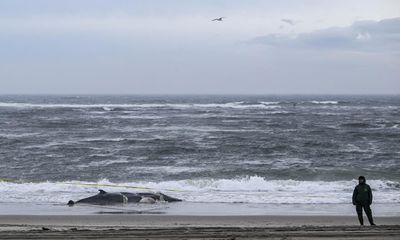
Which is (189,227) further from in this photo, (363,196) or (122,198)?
(122,198)

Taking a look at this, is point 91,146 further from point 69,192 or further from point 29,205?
point 29,205

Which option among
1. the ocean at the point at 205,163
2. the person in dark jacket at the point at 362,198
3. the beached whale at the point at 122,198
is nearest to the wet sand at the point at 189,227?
the person in dark jacket at the point at 362,198

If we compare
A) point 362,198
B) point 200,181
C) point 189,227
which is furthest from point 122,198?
point 362,198

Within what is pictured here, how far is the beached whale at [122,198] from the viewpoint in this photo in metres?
14.4

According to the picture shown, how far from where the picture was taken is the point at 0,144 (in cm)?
2900

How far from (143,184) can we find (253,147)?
11.0 metres

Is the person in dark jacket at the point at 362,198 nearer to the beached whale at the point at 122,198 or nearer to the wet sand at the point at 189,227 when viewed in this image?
the wet sand at the point at 189,227

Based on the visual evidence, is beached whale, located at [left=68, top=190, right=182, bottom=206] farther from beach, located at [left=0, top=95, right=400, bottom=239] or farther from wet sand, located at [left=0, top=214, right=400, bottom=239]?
wet sand, located at [left=0, top=214, right=400, bottom=239]

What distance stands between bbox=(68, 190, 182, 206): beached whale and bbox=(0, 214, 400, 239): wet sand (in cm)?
204

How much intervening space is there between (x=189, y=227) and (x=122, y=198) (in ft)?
16.8

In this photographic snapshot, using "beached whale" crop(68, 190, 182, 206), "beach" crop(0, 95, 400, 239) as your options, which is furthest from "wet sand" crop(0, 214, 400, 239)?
"beached whale" crop(68, 190, 182, 206)

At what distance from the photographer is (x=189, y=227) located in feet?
32.7

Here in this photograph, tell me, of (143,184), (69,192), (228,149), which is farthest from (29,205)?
(228,149)

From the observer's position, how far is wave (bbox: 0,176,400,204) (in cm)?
1524
